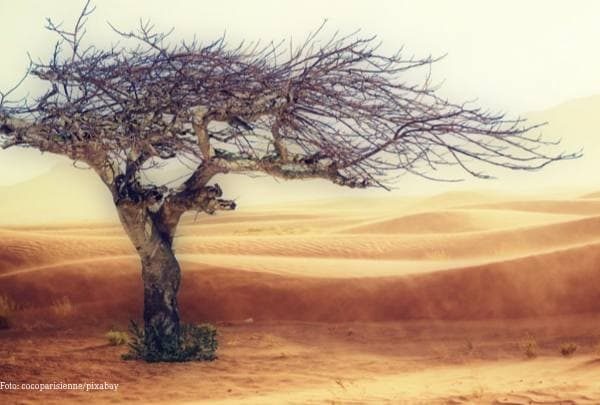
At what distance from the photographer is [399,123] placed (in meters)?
9.67

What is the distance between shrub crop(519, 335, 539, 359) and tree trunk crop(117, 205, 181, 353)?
508 centimetres

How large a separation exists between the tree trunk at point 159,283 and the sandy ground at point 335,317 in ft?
1.95

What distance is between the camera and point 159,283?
11.5 meters

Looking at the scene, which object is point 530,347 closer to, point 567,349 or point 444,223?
point 567,349

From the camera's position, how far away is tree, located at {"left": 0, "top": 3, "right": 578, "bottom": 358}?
32.2ft

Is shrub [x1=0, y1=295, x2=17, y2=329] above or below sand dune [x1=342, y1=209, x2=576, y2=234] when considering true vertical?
below

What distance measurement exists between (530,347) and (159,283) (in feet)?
17.8

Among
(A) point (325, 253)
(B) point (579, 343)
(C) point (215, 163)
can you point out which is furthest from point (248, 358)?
(A) point (325, 253)

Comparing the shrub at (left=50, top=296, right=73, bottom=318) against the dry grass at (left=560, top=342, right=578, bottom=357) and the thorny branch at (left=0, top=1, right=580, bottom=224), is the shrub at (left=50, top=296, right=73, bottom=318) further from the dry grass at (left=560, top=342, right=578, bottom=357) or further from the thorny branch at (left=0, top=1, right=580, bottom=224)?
the dry grass at (left=560, top=342, right=578, bottom=357)

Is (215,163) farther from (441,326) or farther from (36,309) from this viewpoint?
(36,309)

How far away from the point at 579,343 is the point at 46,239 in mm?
15830

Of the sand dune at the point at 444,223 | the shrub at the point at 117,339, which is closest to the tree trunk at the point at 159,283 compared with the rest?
the shrub at the point at 117,339

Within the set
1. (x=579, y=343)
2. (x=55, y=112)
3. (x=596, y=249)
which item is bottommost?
(x=579, y=343)

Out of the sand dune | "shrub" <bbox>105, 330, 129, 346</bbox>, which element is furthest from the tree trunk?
the sand dune
